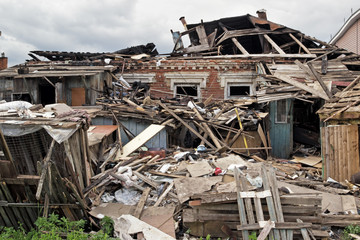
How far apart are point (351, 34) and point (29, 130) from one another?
74.8 ft

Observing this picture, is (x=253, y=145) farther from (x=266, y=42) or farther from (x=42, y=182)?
(x=42, y=182)

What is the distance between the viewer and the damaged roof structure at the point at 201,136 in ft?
19.7

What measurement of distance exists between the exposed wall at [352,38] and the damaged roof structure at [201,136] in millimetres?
6198

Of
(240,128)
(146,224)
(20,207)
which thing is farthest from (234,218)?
(240,128)

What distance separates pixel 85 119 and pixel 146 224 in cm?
294

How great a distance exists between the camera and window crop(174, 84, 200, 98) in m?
15.2

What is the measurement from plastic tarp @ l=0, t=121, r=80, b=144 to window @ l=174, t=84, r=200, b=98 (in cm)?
916

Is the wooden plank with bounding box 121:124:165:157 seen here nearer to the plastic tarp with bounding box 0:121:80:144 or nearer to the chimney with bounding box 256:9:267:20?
the plastic tarp with bounding box 0:121:80:144

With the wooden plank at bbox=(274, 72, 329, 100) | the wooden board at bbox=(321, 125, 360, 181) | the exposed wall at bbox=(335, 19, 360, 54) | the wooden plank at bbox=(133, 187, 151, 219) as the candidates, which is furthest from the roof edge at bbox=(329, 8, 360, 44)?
the wooden plank at bbox=(133, 187, 151, 219)

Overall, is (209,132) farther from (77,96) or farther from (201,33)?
(201,33)

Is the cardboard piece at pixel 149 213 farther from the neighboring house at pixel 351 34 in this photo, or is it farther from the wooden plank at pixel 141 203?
the neighboring house at pixel 351 34

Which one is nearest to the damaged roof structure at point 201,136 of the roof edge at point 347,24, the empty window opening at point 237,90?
the empty window opening at point 237,90

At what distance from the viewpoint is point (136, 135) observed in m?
11.5

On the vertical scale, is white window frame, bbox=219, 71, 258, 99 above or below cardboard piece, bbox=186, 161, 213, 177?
above
